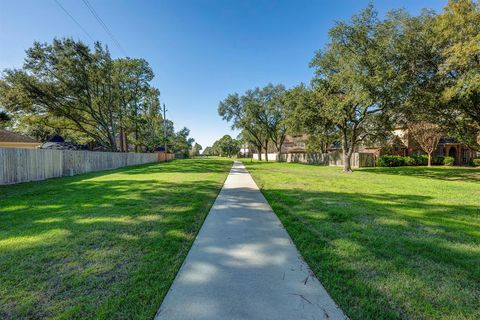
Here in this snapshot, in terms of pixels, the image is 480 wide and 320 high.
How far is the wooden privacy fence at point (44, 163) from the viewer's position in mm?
10766

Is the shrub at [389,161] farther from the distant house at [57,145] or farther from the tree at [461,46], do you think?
the distant house at [57,145]

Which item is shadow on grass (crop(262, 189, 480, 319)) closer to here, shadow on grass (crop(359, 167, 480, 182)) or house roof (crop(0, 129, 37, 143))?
shadow on grass (crop(359, 167, 480, 182))

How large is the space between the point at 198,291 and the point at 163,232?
1.98 metres

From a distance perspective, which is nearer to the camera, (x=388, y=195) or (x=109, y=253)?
(x=109, y=253)

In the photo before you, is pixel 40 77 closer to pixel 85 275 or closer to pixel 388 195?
pixel 85 275

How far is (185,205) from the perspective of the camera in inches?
252

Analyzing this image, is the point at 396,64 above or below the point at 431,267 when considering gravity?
above

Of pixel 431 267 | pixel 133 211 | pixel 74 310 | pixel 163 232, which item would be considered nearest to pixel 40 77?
pixel 133 211

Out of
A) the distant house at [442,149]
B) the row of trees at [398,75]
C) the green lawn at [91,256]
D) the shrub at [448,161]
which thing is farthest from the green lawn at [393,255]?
the distant house at [442,149]

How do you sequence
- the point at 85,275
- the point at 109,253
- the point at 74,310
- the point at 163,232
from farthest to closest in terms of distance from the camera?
the point at 163,232 < the point at 109,253 < the point at 85,275 < the point at 74,310

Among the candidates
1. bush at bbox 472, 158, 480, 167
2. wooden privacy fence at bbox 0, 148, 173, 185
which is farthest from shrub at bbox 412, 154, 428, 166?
wooden privacy fence at bbox 0, 148, 173, 185

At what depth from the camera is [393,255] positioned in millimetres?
3357

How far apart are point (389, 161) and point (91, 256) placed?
33.8 m

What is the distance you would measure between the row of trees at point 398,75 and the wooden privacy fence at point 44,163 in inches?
659
